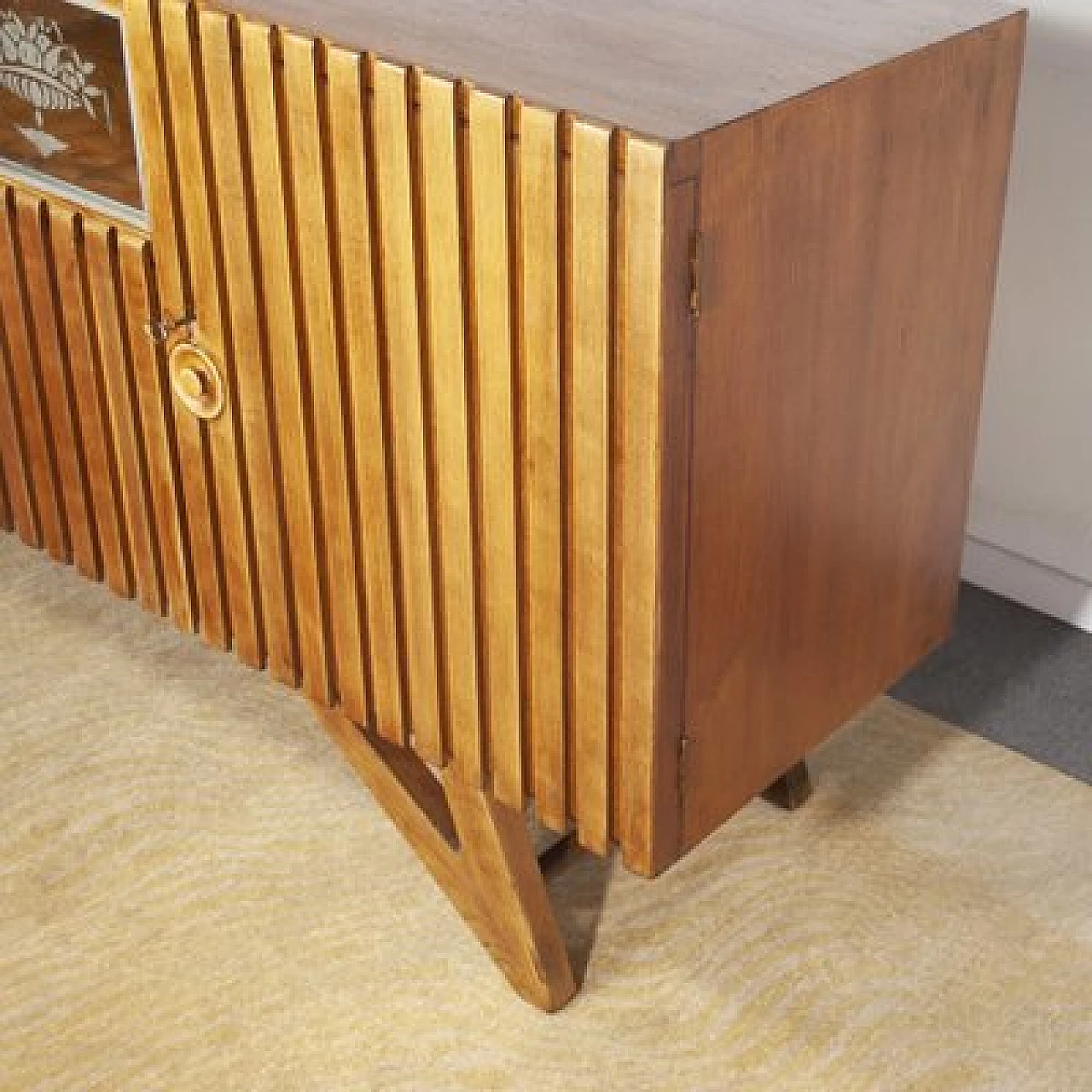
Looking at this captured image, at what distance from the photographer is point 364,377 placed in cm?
133

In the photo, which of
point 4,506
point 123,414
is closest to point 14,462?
point 4,506

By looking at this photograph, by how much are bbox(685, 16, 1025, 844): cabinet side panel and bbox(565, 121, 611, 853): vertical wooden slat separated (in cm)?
6

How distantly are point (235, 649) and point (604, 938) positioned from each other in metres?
0.41

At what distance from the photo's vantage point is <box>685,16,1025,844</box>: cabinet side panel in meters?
1.18

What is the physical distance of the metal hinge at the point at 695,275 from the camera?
1.12 m

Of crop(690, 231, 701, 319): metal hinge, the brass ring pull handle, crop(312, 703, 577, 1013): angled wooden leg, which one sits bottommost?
crop(312, 703, 577, 1013): angled wooden leg

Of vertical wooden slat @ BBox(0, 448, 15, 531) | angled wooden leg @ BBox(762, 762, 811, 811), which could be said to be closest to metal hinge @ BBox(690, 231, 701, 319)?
angled wooden leg @ BBox(762, 762, 811, 811)

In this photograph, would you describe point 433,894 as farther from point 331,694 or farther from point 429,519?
point 429,519

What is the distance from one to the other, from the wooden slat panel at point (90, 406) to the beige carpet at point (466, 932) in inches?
9.8

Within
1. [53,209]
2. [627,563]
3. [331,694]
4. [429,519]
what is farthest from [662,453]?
[53,209]

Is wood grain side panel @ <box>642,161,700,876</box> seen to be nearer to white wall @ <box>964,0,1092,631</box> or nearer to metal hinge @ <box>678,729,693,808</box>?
metal hinge @ <box>678,729,693,808</box>

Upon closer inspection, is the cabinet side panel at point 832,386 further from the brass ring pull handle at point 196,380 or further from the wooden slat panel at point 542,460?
the brass ring pull handle at point 196,380

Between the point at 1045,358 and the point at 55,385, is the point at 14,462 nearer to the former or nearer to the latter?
the point at 55,385

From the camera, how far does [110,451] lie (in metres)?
1.61
